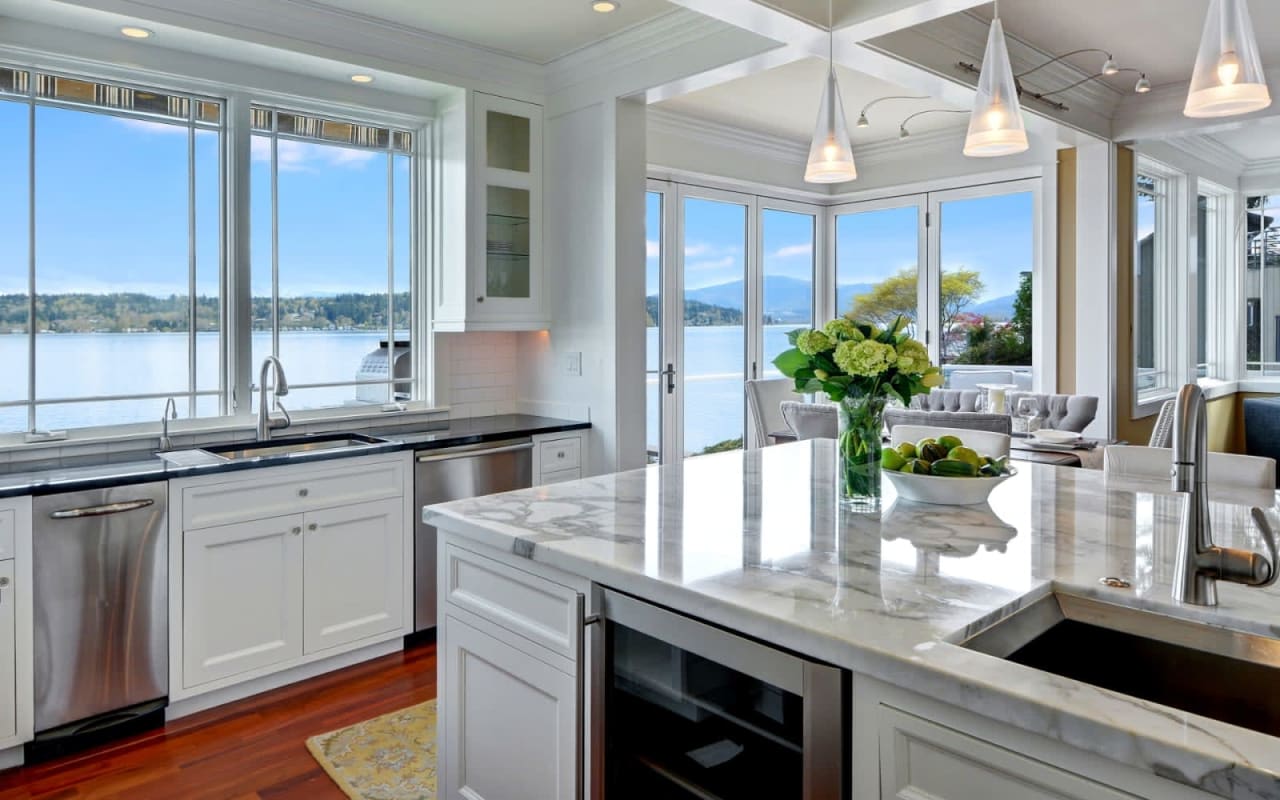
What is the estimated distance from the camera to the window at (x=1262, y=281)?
7359 mm

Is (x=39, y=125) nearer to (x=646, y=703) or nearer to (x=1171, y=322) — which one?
(x=646, y=703)

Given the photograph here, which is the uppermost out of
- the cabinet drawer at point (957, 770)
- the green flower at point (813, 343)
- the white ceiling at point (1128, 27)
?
the white ceiling at point (1128, 27)

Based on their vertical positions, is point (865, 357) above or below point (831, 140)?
below

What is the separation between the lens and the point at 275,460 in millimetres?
3137

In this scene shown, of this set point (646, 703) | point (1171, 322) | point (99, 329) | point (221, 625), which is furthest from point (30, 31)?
point (1171, 322)

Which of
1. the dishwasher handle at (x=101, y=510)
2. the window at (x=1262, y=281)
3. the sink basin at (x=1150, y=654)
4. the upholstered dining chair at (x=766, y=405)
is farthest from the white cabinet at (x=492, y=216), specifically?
the window at (x=1262, y=281)

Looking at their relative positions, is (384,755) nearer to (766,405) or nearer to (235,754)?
(235,754)

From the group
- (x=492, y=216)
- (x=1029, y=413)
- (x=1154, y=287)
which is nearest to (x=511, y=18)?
(x=492, y=216)

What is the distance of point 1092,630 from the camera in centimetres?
142

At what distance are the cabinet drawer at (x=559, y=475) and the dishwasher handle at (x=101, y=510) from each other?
5.55 feet

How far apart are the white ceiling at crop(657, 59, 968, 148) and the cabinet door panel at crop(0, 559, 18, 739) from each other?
3930 mm

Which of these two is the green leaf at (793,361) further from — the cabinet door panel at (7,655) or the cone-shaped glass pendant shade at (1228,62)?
the cabinet door panel at (7,655)

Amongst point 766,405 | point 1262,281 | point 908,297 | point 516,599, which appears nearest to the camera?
point 516,599

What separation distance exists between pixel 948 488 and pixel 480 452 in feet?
7.53
